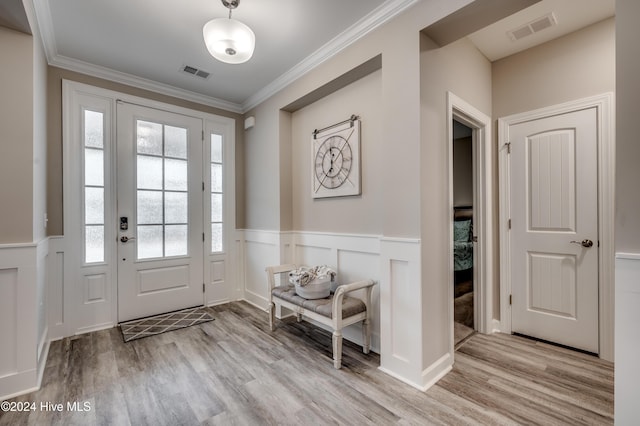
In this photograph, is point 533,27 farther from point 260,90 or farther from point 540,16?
point 260,90

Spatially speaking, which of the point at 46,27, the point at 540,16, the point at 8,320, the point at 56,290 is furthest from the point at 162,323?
the point at 540,16

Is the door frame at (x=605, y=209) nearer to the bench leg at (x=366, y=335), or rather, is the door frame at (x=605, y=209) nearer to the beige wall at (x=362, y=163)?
the beige wall at (x=362, y=163)

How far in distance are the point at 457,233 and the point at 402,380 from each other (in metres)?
3.01

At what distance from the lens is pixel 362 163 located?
2.61 meters

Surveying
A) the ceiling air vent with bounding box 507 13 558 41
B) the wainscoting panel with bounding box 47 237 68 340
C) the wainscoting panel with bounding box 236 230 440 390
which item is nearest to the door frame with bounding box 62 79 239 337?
the wainscoting panel with bounding box 47 237 68 340

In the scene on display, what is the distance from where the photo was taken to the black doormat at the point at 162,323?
2.88 metres

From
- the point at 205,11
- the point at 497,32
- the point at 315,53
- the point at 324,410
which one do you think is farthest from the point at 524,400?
the point at 205,11

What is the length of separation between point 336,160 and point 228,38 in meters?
1.37

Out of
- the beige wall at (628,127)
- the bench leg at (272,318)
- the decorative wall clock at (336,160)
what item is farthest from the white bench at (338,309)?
the beige wall at (628,127)

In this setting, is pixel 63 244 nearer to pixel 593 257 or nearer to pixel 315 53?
pixel 315 53

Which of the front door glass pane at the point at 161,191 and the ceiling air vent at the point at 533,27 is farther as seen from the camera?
the front door glass pane at the point at 161,191

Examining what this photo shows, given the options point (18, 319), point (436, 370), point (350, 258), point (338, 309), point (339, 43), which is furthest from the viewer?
point (350, 258)

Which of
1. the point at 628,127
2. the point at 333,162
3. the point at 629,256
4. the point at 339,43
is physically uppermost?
the point at 339,43

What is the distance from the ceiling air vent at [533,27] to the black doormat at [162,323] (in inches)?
159
